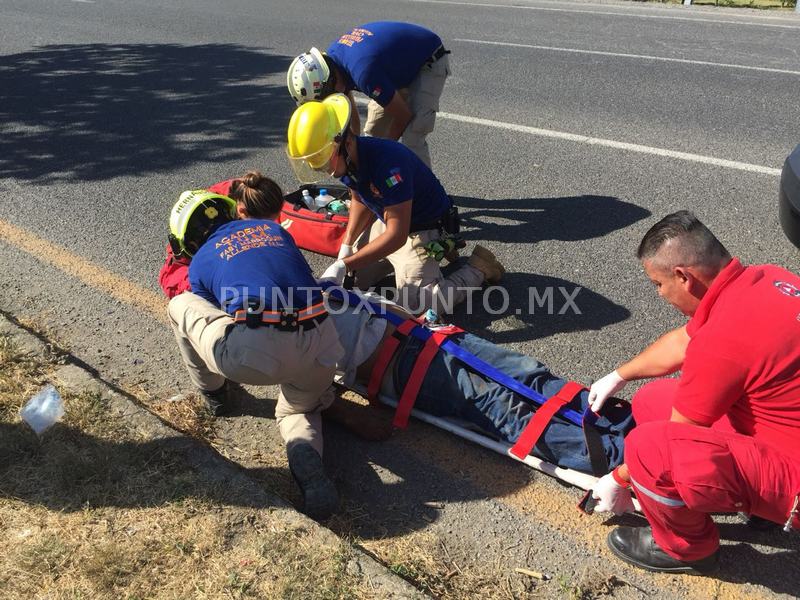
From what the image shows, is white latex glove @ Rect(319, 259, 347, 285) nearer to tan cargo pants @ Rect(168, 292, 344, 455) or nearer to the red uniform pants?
tan cargo pants @ Rect(168, 292, 344, 455)

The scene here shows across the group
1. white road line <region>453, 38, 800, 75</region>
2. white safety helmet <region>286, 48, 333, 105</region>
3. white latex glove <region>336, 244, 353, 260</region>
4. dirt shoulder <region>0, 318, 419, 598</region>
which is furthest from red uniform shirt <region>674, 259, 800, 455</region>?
white road line <region>453, 38, 800, 75</region>

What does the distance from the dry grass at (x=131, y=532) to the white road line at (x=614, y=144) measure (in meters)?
4.65

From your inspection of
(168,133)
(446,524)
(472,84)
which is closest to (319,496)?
(446,524)

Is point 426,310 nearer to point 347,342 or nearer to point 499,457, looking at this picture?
point 347,342

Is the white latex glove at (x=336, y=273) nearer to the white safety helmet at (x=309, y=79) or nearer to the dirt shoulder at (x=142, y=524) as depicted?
the dirt shoulder at (x=142, y=524)

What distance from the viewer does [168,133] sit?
7250mm

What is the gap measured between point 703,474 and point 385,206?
2213 millimetres

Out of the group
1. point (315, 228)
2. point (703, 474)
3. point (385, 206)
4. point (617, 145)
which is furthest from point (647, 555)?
point (617, 145)

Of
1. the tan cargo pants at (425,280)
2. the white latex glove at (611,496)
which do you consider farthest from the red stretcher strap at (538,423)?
the tan cargo pants at (425,280)

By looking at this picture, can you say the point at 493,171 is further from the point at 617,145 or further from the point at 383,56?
the point at 383,56

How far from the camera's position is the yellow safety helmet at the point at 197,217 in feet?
10.9

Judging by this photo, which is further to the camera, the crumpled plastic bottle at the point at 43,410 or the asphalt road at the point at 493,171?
the crumpled plastic bottle at the point at 43,410

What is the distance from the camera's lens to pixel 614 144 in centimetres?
633

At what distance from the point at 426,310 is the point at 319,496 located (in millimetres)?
1571
